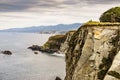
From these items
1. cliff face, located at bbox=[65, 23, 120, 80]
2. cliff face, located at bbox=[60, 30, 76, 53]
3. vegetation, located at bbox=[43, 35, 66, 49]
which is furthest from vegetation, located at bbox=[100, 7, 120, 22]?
vegetation, located at bbox=[43, 35, 66, 49]

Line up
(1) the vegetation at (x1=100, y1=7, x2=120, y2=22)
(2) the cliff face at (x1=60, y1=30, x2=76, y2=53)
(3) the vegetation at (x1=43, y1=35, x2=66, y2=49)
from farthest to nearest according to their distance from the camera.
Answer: (3) the vegetation at (x1=43, y1=35, x2=66, y2=49) < (2) the cliff face at (x1=60, y1=30, x2=76, y2=53) < (1) the vegetation at (x1=100, y1=7, x2=120, y2=22)

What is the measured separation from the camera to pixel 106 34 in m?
43.9

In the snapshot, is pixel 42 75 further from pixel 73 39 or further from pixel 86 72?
pixel 86 72

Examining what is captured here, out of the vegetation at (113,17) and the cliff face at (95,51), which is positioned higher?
the vegetation at (113,17)

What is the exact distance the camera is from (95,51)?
42469mm

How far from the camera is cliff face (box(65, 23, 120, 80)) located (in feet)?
133

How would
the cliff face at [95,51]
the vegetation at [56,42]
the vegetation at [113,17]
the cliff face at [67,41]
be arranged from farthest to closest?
the vegetation at [56,42] → the cliff face at [67,41] → the vegetation at [113,17] → the cliff face at [95,51]

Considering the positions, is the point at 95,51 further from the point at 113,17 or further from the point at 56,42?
the point at 56,42

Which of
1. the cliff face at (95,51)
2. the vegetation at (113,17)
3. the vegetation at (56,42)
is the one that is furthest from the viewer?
the vegetation at (56,42)

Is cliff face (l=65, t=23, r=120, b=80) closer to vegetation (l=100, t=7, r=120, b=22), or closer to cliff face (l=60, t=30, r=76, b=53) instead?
vegetation (l=100, t=7, r=120, b=22)

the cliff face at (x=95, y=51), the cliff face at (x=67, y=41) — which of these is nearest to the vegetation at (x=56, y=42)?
the cliff face at (x=67, y=41)

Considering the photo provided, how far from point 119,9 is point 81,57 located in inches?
712

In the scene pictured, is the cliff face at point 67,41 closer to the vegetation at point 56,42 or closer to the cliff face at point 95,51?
the vegetation at point 56,42

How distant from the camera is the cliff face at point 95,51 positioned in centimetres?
4044
